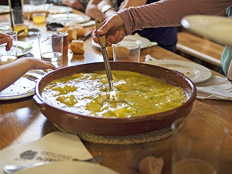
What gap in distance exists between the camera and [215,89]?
57.4 inches

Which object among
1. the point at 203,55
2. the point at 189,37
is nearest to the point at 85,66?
the point at 203,55

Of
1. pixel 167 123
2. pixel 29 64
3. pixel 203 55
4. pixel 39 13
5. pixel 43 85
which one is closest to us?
pixel 167 123

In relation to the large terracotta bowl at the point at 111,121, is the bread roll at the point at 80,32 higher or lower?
lower

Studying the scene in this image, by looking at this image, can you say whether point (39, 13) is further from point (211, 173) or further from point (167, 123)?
point (211, 173)

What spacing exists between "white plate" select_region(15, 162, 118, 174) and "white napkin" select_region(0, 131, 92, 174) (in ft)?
0.27

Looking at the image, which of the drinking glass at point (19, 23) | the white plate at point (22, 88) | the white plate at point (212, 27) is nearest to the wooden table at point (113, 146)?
the white plate at point (22, 88)

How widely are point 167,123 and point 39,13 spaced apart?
7.00 ft

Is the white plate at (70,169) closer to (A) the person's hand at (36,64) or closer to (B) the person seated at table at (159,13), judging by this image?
(A) the person's hand at (36,64)

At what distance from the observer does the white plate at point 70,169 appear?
0.84 metres

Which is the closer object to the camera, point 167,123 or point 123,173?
point 123,173

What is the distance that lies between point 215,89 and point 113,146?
0.63 meters

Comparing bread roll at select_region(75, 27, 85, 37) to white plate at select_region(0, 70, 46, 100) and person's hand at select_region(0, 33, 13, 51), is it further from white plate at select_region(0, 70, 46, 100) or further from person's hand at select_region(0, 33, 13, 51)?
white plate at select_region(0, 70, 46, 100)

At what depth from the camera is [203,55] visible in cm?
352

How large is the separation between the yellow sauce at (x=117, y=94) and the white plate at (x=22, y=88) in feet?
0.44
